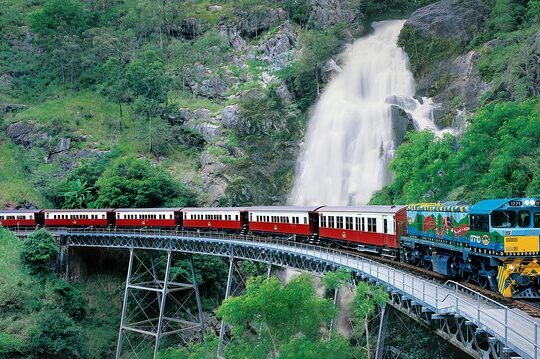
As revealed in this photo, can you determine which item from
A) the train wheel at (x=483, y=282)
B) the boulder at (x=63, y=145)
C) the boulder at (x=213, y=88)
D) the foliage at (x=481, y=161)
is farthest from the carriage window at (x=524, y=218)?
the boulder at (x=213, y=88)

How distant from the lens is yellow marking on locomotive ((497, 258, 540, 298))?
2008 centimetres

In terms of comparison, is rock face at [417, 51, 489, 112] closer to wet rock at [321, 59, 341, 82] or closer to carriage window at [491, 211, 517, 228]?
wet rock at [321, 59, 341, 82]

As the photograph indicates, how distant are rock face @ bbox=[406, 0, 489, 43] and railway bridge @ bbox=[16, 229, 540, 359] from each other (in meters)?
41.5

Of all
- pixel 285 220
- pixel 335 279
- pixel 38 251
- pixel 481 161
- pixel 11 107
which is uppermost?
pixel 11 107

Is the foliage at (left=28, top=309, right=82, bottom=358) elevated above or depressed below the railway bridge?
below

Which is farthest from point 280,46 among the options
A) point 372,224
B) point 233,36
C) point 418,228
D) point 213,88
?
point 418,228

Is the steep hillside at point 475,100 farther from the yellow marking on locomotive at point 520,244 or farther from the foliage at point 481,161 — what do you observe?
the yellow marking on locomotive at point 520,244

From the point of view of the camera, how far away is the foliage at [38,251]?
149 feet

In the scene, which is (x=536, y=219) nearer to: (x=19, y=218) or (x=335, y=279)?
(x=335, y=279)

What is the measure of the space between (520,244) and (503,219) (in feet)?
3.54

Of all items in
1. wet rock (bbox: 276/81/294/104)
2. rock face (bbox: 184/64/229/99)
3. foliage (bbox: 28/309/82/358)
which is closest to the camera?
foliage (bbox: 28/309/82/358)

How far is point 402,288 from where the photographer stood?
2003cm

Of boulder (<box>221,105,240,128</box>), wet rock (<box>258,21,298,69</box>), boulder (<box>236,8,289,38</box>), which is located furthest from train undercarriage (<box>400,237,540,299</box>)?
boulder (<box>236,8,289,38</box>)

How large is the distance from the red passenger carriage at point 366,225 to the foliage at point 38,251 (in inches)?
923
